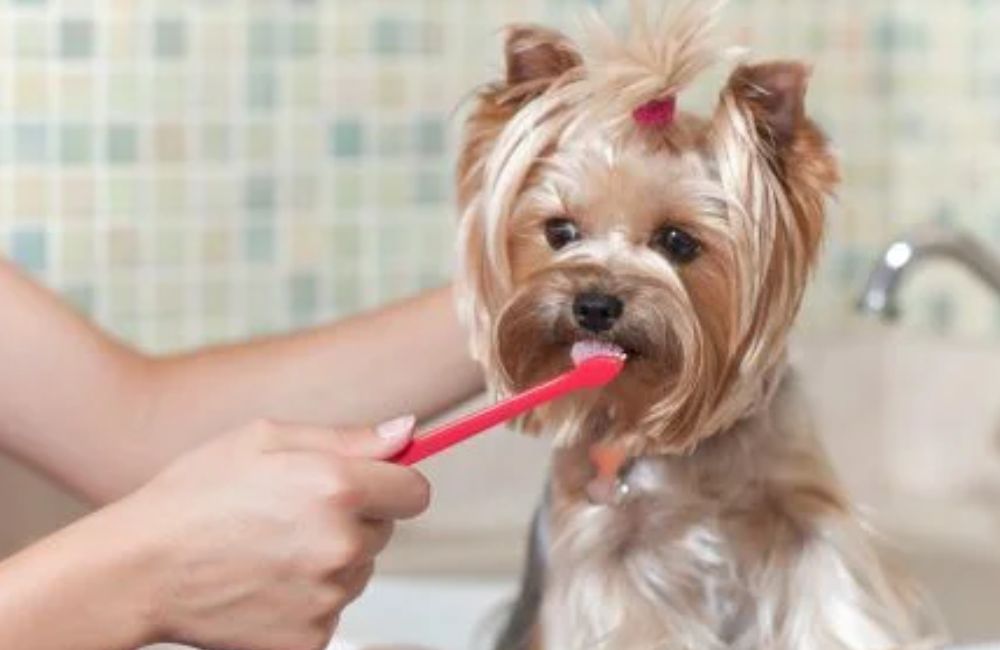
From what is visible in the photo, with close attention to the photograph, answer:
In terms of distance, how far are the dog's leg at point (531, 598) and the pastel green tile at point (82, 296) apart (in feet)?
1.64

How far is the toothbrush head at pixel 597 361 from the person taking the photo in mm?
1051

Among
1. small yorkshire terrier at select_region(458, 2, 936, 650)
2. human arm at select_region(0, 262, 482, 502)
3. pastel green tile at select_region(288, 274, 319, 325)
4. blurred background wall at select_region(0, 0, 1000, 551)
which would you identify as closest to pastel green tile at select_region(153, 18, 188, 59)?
blurred background wall at select_region(0, 0, 1000, 551)

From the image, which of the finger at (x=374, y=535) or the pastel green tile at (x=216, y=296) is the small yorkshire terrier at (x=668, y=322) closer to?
the finger at (x=374, y=535)

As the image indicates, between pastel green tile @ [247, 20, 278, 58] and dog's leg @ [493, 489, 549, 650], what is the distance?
0.56 m

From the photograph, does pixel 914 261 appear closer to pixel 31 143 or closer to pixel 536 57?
pixel 536 57

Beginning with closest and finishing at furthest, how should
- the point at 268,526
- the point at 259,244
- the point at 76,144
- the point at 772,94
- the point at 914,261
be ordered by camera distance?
the point at 268,526
the point at 772,94
the point at 914,261
the point at 76,144
the point at 259,244

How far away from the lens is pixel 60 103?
5.15 ft

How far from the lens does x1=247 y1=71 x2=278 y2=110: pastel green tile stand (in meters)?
1.65

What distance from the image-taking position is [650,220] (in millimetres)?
1083

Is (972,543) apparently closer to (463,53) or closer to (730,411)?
(463,53)

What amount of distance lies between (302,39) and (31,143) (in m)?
0.24

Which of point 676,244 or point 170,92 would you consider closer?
point 676,244

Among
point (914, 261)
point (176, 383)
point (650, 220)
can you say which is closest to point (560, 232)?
point (650, 220)

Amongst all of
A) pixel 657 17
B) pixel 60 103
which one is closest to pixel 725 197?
pixel 657 17
